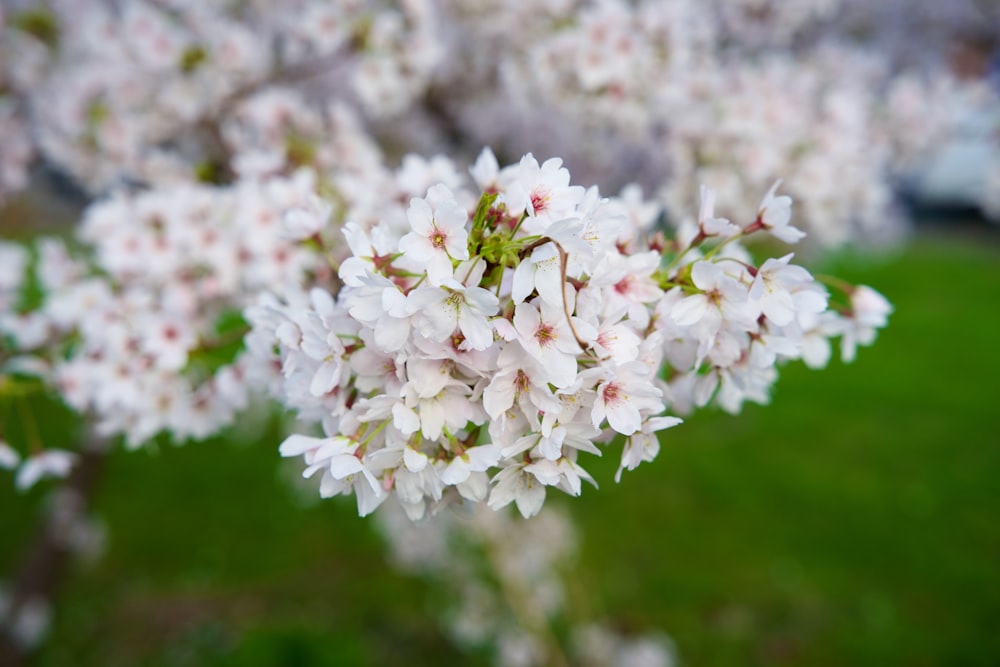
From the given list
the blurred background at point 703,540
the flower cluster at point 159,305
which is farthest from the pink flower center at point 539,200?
the blurred background at point 703,540

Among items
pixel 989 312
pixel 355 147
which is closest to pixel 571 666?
pixel 355 147

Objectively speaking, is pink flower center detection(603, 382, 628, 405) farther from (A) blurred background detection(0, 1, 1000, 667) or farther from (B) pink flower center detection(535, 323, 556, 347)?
(A) blurred background detection(0, 1, 1000, 667)

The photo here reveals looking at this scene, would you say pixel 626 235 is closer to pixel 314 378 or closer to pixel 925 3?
pixel 314 378

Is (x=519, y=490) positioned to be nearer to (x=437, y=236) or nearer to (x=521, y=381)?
(x=521, y=381)

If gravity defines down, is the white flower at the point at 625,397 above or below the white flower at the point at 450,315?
below

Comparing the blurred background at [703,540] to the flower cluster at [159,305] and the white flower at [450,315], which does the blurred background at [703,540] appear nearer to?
the flower cluster at [159,305]

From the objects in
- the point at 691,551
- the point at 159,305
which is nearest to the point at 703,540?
the point at 691,551
